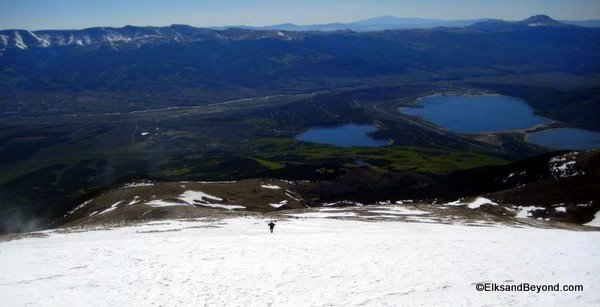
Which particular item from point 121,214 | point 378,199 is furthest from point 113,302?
point 378,199

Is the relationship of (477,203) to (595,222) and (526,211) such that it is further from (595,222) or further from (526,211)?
(595,222)

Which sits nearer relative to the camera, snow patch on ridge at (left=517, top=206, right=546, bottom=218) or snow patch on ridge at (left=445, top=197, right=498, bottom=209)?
snow patch on ridge at (left=517, top=206, right=546, bottom=218)

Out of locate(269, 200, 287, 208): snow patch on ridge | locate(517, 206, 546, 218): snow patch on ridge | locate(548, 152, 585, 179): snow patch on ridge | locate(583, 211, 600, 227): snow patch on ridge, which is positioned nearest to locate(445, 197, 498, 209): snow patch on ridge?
locate(517, 206, 546, 218): snow patch on ridge

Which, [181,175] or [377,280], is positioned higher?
[377,280]

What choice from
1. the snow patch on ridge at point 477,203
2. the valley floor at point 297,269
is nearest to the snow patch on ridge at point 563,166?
the snow patch on ridge at point 477,203

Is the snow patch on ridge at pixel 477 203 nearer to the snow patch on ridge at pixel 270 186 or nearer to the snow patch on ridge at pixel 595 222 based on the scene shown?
the snow patch on ridge at pixel 595 222

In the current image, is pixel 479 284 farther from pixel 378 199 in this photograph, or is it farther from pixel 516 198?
pixel 378 199

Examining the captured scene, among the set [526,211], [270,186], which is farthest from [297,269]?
[270,186]

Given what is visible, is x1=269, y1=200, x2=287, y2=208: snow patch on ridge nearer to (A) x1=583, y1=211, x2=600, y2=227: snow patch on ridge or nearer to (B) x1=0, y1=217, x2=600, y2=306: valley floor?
(B) x1=0, y1=217, x2=600, y2=306: valley floor
